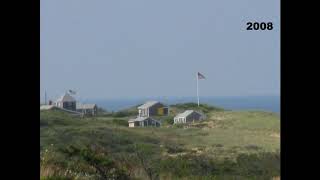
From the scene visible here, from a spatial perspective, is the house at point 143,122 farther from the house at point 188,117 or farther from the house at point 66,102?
the house at point 66,102

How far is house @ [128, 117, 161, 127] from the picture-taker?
2.44m

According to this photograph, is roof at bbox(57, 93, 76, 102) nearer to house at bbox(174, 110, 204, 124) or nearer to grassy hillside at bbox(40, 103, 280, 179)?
grassy hillside at bbox(40, 103, 280, 179)

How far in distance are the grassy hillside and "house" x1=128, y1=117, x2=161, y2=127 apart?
0.08 ft

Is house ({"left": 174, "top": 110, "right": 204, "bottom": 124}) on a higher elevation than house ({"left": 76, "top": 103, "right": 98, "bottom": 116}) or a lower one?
lower

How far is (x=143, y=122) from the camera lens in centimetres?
245

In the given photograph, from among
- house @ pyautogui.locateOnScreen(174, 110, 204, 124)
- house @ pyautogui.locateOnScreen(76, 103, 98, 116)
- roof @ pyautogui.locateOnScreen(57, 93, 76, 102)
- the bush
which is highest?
roof @ pyautogui.locateOnScreen(57, 93, 76, 102)

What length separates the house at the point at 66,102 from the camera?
2320 millimetres

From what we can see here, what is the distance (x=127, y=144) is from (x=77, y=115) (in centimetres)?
30

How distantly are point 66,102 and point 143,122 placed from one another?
392 millimetres

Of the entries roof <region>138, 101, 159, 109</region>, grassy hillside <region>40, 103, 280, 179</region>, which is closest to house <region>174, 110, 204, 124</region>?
grassy hillside <region>40, 103, 280, 179</region>

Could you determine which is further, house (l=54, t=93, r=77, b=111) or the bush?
the bush
